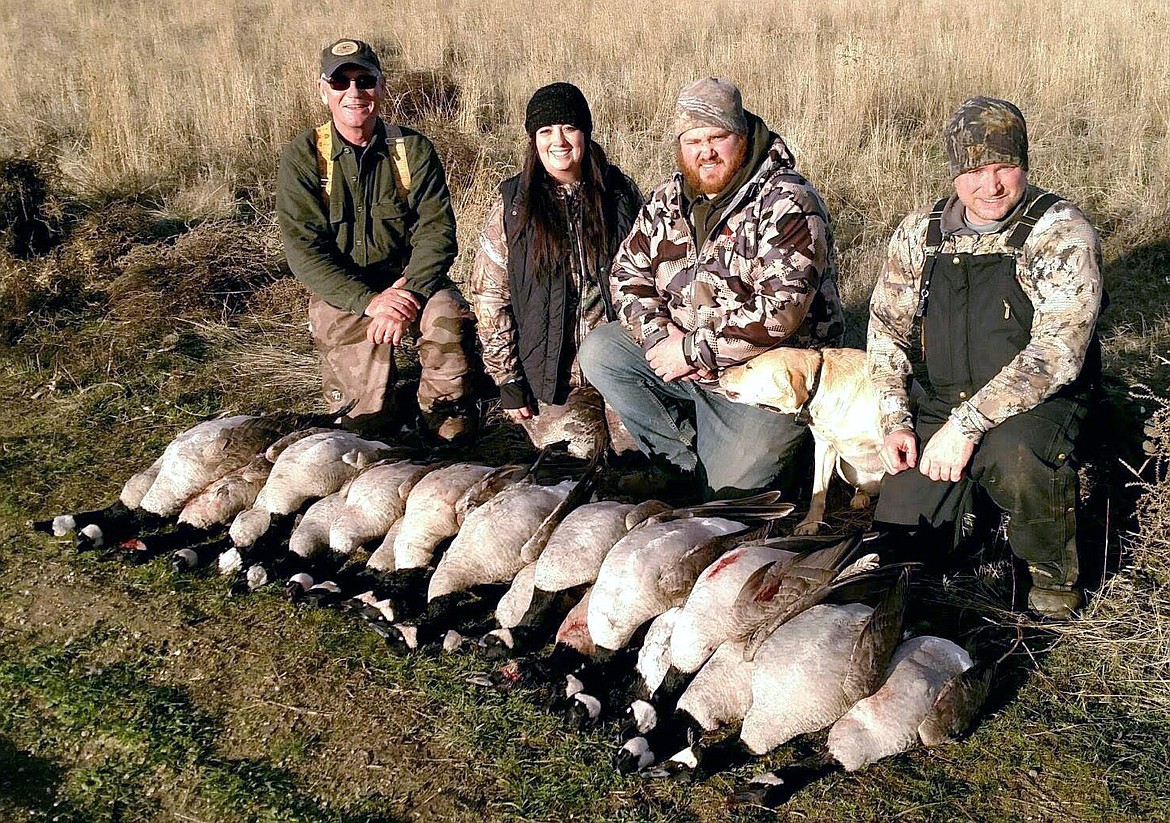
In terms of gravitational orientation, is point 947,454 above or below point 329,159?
below

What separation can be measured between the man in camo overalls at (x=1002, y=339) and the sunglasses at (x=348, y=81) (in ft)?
9.92

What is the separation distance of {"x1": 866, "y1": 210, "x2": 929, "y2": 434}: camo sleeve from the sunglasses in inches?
118

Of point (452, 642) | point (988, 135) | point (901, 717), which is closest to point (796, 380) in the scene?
point (988, 135)

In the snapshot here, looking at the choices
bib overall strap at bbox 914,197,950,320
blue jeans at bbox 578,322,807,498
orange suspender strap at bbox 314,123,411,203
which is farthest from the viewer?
orange suspender strap at bbox 314,123,411,203

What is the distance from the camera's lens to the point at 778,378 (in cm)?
414

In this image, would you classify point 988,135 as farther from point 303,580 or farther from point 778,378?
point 303,580

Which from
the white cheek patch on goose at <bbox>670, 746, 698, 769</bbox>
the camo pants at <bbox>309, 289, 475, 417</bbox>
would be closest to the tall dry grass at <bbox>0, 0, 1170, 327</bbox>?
the camo pants at <bbox>309, 289, 475, 417</bbox>

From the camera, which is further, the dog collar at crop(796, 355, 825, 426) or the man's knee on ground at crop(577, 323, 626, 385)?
the man's knee on ground at crop(577, 323, 626, 385)

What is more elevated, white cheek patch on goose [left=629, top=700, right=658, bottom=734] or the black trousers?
the black trousers

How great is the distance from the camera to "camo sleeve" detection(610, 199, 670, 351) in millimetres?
4492

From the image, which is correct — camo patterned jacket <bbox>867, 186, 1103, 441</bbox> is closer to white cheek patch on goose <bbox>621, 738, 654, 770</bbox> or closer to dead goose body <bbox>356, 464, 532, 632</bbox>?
white cheek patch on goose <bbox>621, 738, 654, 770</bbox>

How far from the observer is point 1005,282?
11.7 feet

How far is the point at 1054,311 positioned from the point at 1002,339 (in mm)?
229

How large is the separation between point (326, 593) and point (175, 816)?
3.56ft
